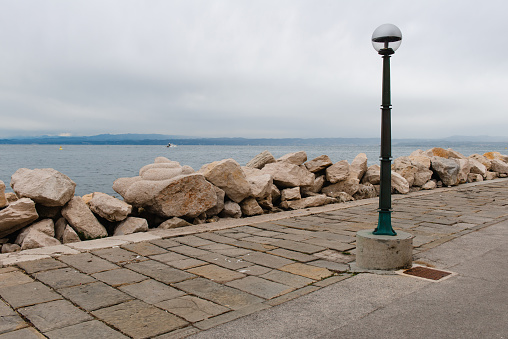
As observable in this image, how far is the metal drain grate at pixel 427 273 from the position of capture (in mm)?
4316

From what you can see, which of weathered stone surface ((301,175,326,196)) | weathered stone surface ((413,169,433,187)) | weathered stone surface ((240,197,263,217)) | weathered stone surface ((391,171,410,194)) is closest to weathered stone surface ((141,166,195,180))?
weathered stone surface ((240,197,263,217))

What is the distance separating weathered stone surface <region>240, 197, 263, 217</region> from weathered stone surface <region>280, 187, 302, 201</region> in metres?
1.08

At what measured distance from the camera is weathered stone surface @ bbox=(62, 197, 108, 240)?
6.45 metres

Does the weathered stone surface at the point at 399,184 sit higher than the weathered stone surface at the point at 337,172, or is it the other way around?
the weathered stone surface at the point at 337,172

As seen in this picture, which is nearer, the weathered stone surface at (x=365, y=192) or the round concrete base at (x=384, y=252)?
the round concrete base at (x=384, y=252)

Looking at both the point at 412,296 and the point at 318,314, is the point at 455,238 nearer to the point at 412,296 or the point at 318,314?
the point at 412,296

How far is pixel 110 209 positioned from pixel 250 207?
274 cm

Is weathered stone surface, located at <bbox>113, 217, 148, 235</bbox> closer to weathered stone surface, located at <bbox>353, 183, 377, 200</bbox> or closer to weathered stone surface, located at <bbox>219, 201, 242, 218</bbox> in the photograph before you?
weathered stone surface, located at <bbox>219, 201, 242, 218</bbox>

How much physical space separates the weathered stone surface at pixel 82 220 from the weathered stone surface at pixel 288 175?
427 centimetres

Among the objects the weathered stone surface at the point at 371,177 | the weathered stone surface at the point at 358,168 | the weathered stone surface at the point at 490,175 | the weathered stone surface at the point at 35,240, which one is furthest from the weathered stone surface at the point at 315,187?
the weathered stone surface at the point at 490,175

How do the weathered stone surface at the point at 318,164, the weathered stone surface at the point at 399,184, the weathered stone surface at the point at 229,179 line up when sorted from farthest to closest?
the weathered stone surface at the point at 399,184, the weathered stone surface at the point at 318,164, the weathered stone surface at the point at 229,179

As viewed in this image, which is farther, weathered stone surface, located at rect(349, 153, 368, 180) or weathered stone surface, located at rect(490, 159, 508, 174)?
weathered stone surface, located at rect(490, 159, 508, 174)

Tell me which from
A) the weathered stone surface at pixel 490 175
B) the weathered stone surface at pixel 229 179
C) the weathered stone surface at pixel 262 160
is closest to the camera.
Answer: the weathered stone surface at pixel 229 179

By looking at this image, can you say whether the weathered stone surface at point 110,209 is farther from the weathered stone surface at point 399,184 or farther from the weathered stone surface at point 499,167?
the weathered stone surface at point 499,167
